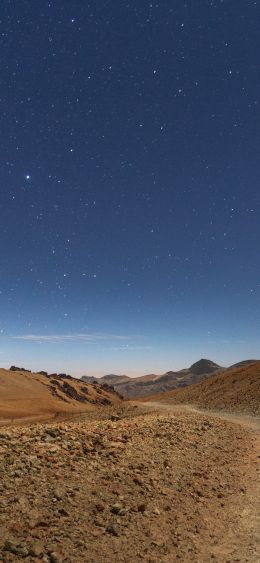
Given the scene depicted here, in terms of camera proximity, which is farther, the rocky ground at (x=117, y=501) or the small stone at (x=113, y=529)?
the small stone at (x=113, y=529)

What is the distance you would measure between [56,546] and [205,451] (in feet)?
31.1

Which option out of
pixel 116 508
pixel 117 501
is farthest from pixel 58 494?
pixel 117 501

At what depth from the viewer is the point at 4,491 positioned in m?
7.91

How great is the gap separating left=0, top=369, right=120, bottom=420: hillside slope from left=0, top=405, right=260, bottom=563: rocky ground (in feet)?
109

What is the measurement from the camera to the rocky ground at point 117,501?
686 centimetres

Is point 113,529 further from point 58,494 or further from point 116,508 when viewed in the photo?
point 58,494

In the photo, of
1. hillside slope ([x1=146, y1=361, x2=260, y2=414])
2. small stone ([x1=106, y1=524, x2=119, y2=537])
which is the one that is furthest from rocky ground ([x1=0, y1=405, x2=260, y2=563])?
hillside slope ([x1=146, y1=361, x2=260, y2=414])

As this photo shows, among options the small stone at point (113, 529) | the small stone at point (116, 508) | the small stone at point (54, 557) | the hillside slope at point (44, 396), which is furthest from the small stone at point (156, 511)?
the hillside slope at point (44, 396)

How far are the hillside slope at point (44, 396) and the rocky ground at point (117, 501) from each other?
33093mm

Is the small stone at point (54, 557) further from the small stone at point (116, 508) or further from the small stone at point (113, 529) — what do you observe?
the small stone at point (116, 508)

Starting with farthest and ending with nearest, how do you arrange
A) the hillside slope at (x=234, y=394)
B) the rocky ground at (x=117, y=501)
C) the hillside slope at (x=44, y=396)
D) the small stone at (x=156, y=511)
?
the hillside slope at (x=44, y=396), the hillside slope at (x=234, y=394), the small stone at (x=156, y=511), the rocky ground at (x=117, y=501)

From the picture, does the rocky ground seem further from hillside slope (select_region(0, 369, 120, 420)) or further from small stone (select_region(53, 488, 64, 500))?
hillside slope (select_region(0, 369, 120, 420))

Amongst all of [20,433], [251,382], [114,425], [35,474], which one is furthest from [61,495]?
[251,382]

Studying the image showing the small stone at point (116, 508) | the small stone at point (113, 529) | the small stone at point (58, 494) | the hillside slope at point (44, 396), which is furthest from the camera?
the hillside slope at point (44, 396)
